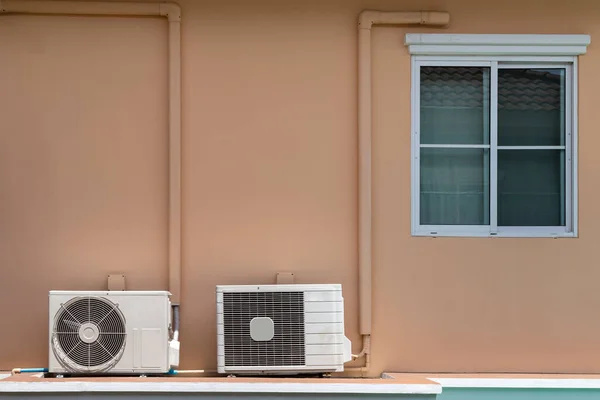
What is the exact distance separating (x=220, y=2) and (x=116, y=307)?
7.62ft

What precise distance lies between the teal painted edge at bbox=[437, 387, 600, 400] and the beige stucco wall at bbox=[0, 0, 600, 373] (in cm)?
45

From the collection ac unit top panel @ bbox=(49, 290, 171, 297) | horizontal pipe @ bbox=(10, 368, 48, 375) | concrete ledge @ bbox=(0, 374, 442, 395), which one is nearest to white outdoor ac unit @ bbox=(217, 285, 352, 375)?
concrete ledge @ bbox=(0, 374, 442, 395)

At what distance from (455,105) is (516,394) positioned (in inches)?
83.5

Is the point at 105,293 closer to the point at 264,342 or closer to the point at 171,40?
the point at 264,342

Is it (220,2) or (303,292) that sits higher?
(220,2)

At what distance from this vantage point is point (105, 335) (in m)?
6.16

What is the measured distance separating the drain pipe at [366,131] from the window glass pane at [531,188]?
100 cm

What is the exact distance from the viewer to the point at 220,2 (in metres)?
6.83

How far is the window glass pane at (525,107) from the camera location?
6.92m

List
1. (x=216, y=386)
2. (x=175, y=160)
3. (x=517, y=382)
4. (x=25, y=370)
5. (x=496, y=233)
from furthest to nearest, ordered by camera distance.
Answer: (x=496, y=233) → (x=175, y=160) → (x=25, y=370) → (x=517, y=382) → (x=216, y=386)

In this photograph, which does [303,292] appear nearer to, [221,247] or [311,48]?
[221,247]

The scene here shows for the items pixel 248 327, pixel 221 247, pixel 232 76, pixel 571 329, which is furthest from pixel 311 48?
pixel 571 329

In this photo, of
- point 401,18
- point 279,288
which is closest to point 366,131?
point 401,18

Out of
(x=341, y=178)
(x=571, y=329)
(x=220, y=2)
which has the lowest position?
(x=571, y=329)
